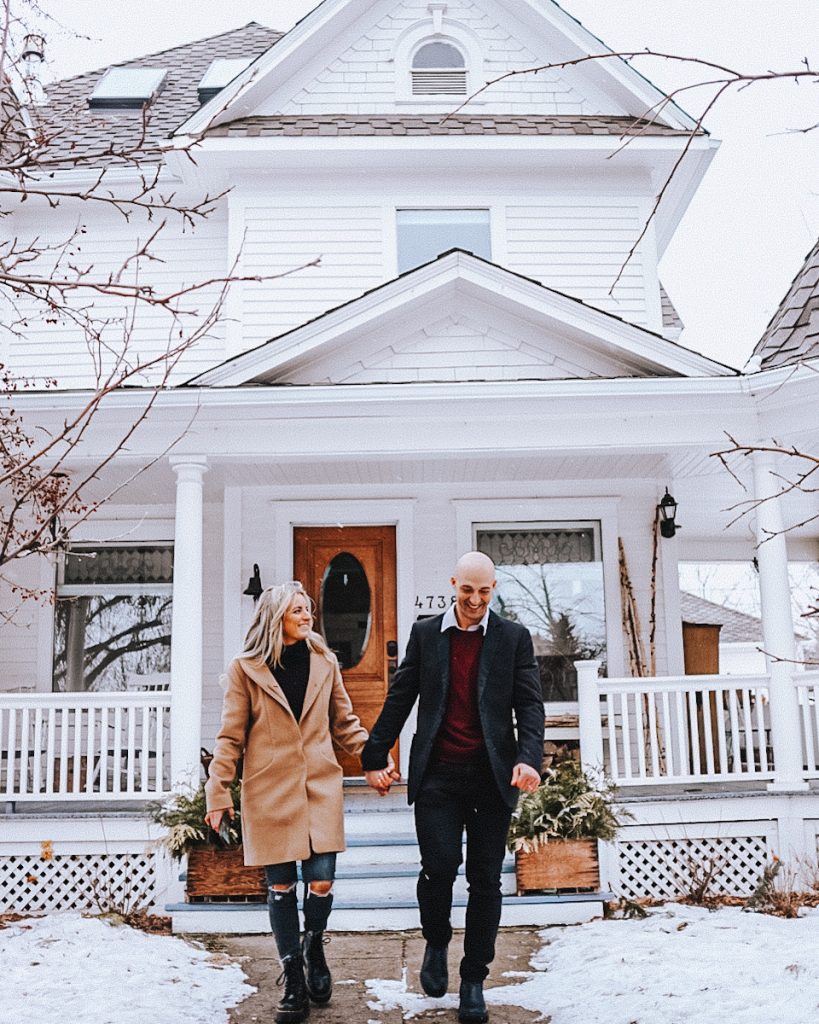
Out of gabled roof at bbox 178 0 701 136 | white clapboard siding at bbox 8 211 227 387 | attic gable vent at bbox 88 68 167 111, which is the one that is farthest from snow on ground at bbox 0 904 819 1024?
attic gable vent at bbox 88 68 167 111

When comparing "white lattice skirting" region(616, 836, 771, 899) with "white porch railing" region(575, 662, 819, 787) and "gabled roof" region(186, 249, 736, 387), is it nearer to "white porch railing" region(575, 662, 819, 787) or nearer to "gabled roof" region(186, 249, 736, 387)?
"white porch railing" region(575, 662, 819, 787)

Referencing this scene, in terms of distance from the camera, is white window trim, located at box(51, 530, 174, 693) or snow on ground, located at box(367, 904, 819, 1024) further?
white window trim, located at box(51, 530, 174, 693)

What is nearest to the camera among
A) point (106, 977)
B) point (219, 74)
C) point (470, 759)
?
point (470, 759)

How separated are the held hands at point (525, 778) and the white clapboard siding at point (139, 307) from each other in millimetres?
6676

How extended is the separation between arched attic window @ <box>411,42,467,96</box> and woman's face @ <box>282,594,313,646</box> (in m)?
7.59

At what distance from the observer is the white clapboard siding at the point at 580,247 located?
10.0m

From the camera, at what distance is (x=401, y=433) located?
745 centimetres

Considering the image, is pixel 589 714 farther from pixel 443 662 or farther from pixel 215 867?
pixel 443 662

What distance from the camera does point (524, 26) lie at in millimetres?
10656

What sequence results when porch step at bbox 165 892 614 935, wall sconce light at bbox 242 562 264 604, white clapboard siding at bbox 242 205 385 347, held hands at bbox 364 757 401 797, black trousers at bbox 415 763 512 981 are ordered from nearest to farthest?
black trousers at bbox 415 763 512 981 → held hands at bbox 364 757 401 797 → porch step at bbox 165 892 614 935 → wall sconce light at bbox 242 562 264 604 → white clapboard siding at bbox 242 205 385 347

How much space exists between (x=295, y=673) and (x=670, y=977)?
6.63ft

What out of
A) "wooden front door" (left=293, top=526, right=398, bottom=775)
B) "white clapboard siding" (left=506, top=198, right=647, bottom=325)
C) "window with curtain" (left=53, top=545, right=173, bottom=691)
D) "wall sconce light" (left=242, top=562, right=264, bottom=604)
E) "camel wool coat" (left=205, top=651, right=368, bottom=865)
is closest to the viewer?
"camel wool coat" (left=205, top=651, right=368, bottom=865)

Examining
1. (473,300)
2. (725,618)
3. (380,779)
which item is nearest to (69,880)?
(380,779)

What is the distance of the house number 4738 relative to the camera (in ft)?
30.2
